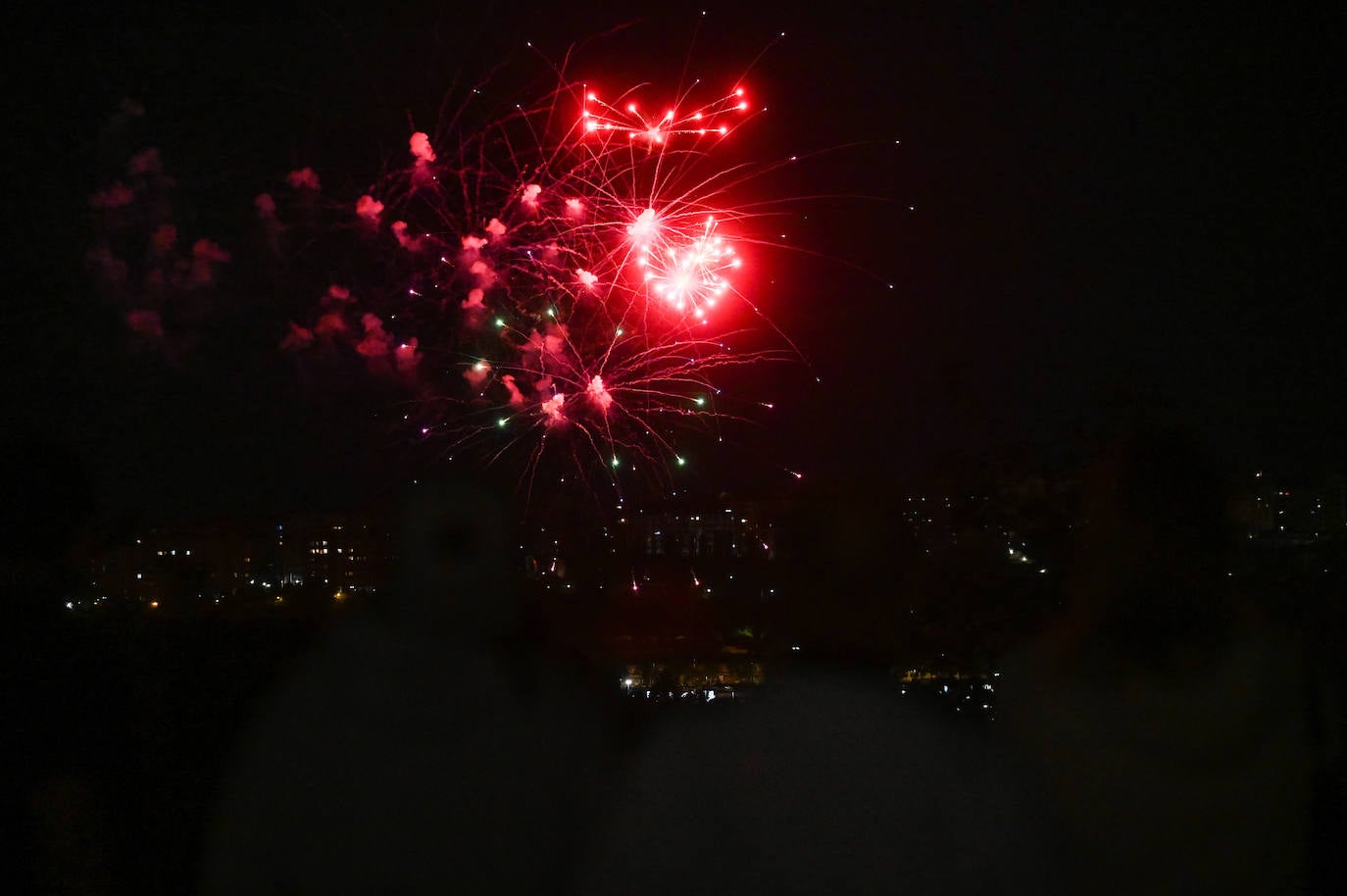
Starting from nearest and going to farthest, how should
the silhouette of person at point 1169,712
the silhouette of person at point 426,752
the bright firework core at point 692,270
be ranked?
the silhouette of person at point 1169,712 < the silhouette of person at point 426,752 < the bright firework core at point 692,270

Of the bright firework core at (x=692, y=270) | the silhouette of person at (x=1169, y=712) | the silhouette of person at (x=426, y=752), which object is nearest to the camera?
the silhouette of person at (x=1169, y=712)

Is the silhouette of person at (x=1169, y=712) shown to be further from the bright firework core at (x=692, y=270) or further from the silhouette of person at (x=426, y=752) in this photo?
the bright firework core at (x=692, y=270)

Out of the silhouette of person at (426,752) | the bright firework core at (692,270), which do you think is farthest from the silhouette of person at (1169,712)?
the bright firework core at (692,270)

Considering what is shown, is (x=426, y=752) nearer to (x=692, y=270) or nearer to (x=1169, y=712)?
(x=1169, y=712)

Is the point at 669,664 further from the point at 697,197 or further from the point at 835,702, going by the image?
the point at 697,197

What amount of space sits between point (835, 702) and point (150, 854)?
102 inches

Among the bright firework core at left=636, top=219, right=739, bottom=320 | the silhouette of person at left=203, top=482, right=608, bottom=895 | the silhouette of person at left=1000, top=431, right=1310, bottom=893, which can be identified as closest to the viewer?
the silhouette of person at left=1000, top=431, right=1310, bottom=893

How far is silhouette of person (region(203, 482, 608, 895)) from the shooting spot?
3189 millimetres

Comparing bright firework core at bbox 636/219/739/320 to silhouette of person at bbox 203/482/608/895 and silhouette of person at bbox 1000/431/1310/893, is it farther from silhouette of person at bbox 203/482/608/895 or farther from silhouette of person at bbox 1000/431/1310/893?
silhouette of person at bbox 1000/431/1310/893

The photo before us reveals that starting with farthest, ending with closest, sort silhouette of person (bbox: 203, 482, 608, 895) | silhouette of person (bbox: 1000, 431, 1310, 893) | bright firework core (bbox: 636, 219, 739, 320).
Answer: bright firework core (bbox: 636, 219, 739, 320) < silhouette of person (bbox: 203, 482, 608, 895) < silhouette of person (bbox: 1000, 431, 1310, 893)

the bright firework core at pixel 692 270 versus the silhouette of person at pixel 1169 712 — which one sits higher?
the bright firework core at pixel 692 270

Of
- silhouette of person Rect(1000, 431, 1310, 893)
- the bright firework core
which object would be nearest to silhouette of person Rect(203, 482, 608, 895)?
silhouette of person Rect(1000, 431, 1310, 893)

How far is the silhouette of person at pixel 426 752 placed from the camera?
3.19 meters

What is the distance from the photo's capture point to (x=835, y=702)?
161 inches
